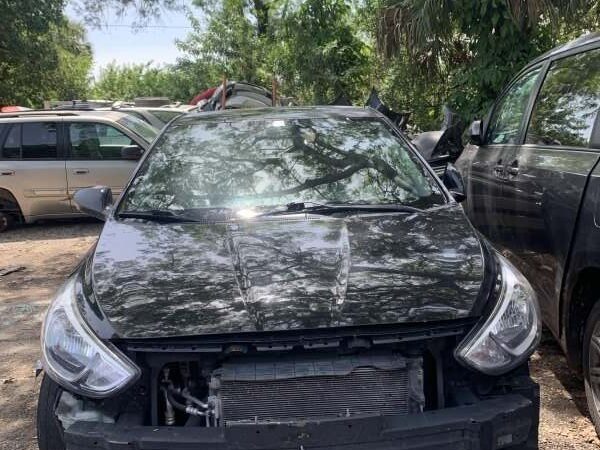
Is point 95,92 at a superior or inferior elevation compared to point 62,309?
superior

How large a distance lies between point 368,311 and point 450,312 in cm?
29

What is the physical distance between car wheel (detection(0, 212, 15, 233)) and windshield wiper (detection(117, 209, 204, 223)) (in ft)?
23.5

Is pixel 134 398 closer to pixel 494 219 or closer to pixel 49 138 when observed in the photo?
pixel 494 219

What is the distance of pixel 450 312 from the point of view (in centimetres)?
234

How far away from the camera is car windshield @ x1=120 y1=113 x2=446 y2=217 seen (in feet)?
11.3

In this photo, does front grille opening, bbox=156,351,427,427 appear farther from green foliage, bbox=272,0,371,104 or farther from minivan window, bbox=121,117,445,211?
green foliage, bbox=272,0,371,104

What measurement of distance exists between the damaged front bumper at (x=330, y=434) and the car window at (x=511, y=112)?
272 cm

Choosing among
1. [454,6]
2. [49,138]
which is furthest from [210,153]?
[49,138]

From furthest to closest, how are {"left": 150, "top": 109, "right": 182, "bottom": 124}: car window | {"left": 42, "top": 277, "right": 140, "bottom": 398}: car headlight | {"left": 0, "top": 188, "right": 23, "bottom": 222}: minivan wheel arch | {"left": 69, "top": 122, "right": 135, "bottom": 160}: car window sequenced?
{"left": 150, "top": 109, "right": 182, "bottom": 124}: car window → {"left": 0, "top": 188, "right": 23, "bottom": 222}: minivan wheel arch → {"left": 69, "top": 122, "right": 135, "bottom": 160}: car window → {"left": 42, "top": 277, "right": 140, "bottom": 398}: car headlight

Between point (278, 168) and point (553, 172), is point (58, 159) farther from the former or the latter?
point (553, 172)

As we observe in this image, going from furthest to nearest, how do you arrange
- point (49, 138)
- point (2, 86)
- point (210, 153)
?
point (2, 86) < point (49, 138) < point (210, 153)

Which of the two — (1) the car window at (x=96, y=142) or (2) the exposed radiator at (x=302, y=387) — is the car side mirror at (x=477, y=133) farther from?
(1) the car window at (x=96, y=142)

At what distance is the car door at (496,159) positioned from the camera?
4.44 m

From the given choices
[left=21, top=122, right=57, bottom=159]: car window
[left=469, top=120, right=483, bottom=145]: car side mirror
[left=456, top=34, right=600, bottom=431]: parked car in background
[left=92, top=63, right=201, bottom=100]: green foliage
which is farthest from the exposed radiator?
[left=92, top=63, right=201, bottom=100]: green foliage
